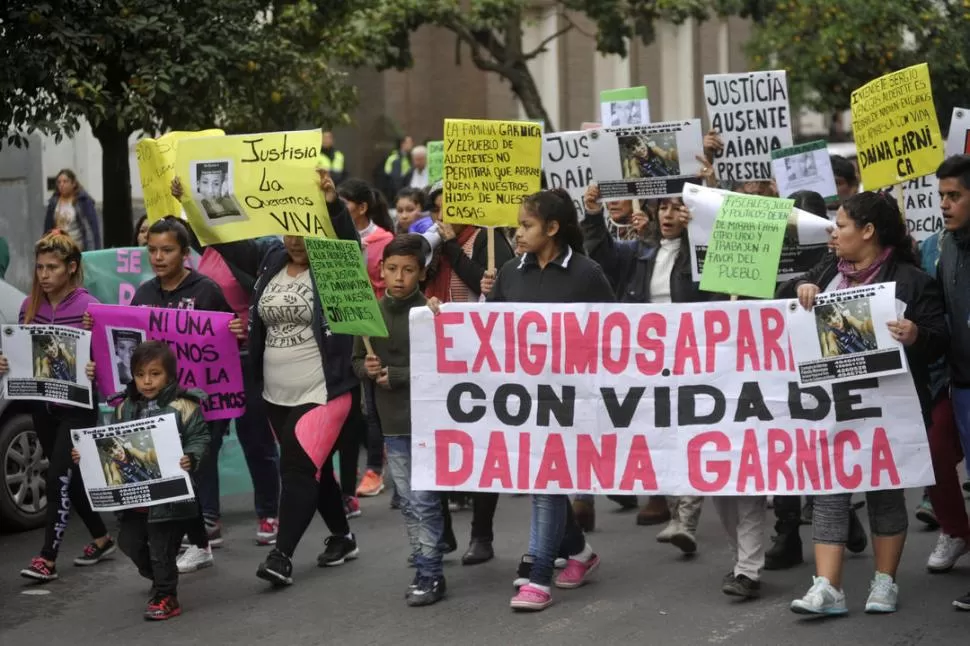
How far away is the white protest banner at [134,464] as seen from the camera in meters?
7.62

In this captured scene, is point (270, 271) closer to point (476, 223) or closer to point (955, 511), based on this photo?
point (476, 223)

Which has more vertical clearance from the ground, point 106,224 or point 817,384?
point 106,224

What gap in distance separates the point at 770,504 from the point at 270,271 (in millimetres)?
3573

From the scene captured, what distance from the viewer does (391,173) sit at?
80.6ft

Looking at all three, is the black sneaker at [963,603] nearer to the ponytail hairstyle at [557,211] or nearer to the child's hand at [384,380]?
the ponytail hairstyle at [557,211]

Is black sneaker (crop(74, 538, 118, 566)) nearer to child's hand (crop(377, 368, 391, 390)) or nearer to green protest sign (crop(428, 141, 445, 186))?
child's hand (crop(377, 368, 391, 390))

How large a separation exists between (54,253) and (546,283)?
8.98 ft

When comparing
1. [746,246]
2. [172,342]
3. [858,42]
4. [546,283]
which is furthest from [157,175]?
[858,42]

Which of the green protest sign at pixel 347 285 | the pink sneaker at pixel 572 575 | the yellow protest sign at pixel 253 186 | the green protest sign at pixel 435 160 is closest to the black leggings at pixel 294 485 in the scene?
the green protest sign at pixel 347 285

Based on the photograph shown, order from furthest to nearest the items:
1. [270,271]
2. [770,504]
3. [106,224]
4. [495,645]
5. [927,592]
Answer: [106,224] → [770,504] → [270,271] → [927,592] → [495,645]

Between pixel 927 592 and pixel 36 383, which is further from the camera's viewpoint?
pixel 36 383

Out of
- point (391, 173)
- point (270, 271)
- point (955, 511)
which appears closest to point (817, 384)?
point (955, 511)

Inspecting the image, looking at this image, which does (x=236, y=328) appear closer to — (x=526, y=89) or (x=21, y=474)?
(x=21, y=474)

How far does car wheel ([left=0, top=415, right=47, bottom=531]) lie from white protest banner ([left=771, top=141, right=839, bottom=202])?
15.4 ft
